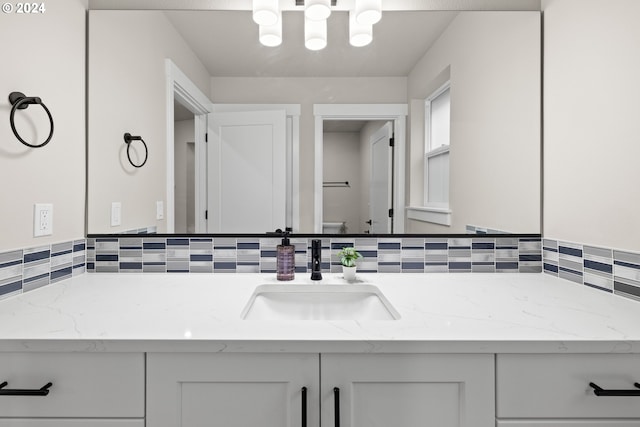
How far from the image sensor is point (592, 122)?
3.79 feet

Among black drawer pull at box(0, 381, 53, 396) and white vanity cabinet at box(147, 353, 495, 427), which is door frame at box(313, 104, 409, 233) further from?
black drawer pull at box(0, 381, 53, 396)

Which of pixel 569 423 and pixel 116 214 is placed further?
pixel 116 214

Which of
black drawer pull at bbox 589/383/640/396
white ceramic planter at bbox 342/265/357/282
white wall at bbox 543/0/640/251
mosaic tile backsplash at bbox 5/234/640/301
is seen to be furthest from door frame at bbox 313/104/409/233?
black drawer pull at bbox 589/383/640/396

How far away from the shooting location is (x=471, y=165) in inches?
57.3

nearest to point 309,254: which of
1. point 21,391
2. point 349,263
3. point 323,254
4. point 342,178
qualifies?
point 323,254

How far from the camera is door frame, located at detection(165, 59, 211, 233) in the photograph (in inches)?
56.8

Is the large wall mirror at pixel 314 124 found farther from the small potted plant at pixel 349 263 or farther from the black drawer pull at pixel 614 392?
the black drawer pull at pixel 614 392

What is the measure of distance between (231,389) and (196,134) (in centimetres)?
107

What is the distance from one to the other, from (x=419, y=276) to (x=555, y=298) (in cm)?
47

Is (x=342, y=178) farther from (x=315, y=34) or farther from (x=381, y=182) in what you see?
(x=315, y=34)

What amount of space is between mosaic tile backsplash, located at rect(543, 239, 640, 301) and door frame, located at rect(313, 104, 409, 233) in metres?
0.62

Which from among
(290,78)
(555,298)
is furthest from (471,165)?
(290,78)

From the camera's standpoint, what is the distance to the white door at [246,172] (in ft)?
4.72

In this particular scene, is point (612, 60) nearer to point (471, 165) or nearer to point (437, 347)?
point (471, 165)
